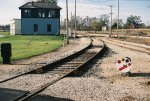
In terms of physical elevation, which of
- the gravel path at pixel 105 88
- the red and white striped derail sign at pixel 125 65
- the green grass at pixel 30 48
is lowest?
the gravel path at pixel 105 88

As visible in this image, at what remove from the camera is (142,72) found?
611 inches

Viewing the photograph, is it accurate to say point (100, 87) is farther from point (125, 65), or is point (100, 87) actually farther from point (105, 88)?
point (125, 65)

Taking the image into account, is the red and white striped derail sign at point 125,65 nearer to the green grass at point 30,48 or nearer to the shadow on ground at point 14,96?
the shadow on ground at point 14,96

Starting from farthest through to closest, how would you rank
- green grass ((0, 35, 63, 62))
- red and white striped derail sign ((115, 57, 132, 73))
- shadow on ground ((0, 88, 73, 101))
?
green grass ((0, 35, 63, 62)) < red and white striped derail sign ((115, 57, 132, 73)) < shadow on ground ((0, 88, 73, 101))

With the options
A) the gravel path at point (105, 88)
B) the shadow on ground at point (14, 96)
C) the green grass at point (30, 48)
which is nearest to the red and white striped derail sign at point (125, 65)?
the gravel path at point (105, 88)

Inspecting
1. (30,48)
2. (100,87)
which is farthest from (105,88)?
(30,48)

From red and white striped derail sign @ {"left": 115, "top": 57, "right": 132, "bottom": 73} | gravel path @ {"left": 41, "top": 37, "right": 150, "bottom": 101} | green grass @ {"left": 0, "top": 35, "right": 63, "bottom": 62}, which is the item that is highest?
red and white striped derail sign @ {"left": 115, "top": 57, "right": 132, "bottom": 73}

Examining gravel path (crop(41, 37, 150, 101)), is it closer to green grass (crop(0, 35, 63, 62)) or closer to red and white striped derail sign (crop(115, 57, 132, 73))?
red and white striped derail sign (crop(115, 57, 132, 73))

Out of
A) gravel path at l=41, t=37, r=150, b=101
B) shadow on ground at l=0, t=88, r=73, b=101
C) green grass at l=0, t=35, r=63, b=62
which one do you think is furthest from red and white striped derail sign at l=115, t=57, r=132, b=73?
green grass at l=0, t=35, r=63, b=62

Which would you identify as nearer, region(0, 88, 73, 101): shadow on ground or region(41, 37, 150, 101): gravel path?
region(0, 88, 73, 101): shadow on ground

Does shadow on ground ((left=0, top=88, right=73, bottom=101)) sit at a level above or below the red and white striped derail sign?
below

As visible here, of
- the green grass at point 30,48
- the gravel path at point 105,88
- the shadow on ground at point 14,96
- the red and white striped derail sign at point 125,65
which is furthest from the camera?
the green grass at point 30,48

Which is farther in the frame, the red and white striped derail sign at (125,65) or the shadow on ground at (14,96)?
the red and white striped derail sign at (125,65)

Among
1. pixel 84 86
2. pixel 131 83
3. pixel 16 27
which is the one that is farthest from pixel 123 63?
pixel 16 27
